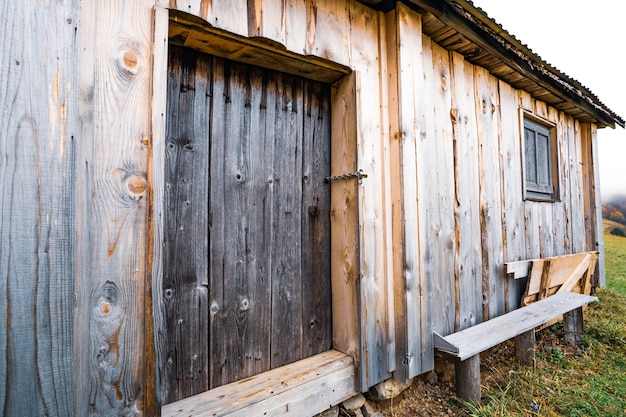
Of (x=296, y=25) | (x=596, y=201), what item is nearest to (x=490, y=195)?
(x=296, y=25)

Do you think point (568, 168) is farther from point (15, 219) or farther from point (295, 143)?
point (15, 219)

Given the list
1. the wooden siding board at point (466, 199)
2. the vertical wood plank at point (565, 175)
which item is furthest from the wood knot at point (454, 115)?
the vertical wood plank at point (565, 175)

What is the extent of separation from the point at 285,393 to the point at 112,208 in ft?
4.24

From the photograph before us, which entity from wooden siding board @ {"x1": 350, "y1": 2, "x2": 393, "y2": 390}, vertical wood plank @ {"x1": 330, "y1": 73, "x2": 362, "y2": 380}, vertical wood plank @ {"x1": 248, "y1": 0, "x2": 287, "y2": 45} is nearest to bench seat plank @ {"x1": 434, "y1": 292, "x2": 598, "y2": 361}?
wooden siding board @ {"x1": 350, "y1": 2, "x2": 393, "y2": 390}

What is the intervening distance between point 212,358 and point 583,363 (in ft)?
11.6

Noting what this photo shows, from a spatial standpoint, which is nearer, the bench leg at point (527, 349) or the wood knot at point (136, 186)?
the wood knot at point (136, 186)

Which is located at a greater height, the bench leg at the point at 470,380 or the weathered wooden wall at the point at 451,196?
the weathered wooden wall at the point at 451,196

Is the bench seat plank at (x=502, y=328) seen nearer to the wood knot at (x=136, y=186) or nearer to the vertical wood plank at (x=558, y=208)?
the vertical wood plank at (x=558, y=208)

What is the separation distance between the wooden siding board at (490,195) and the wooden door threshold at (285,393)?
1.77 metres

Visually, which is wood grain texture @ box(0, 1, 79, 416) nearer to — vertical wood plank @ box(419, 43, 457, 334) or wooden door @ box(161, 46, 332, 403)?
wooden door @ box(161, 46, 332, 403)

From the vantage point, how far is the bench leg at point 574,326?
3.50m

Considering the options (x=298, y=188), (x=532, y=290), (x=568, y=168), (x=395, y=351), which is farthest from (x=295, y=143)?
(x=568, y=168)

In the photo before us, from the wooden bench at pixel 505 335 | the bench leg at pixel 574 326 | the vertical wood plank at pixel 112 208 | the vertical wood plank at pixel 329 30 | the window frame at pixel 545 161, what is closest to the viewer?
the vertical wood plank at pixel 112 208

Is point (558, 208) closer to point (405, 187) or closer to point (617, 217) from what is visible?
point (405, 187)
